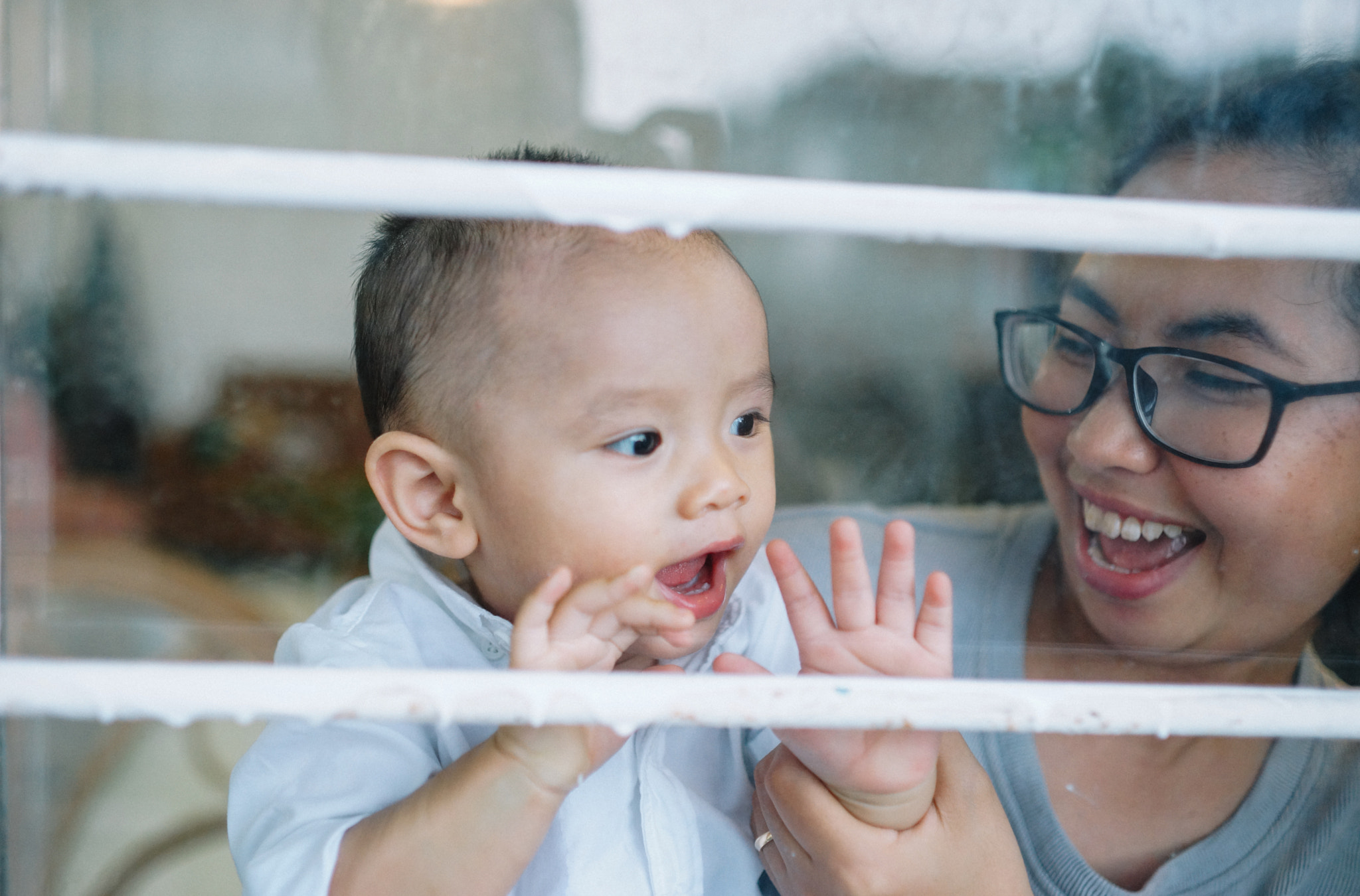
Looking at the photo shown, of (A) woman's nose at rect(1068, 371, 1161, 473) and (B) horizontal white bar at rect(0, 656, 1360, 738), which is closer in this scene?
(B) horizontal white bar at rect(0, 656, 1360, 738)

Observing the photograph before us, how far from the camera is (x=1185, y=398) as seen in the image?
0.68 meters

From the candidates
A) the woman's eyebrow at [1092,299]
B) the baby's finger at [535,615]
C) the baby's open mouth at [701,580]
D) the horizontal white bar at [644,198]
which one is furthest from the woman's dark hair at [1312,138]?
the baby's finger at [535,615]

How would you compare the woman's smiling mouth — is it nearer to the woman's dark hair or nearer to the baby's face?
the woman's dark hair

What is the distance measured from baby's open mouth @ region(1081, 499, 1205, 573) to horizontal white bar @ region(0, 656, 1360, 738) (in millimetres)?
340

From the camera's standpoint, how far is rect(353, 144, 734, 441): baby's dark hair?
0.59m

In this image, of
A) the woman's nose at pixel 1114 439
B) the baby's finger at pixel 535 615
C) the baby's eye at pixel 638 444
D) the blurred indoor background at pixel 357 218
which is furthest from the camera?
the blurred indoor background at pixel 357 218

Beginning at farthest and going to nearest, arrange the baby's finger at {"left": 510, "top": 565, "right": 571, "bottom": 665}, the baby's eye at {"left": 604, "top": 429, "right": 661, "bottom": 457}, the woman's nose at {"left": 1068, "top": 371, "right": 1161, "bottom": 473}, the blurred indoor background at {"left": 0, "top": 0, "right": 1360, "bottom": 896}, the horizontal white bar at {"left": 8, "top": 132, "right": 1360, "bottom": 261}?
the blurred indoor background at {"left": 0, "top": 0, "right": 1360, "bottom": 896}, the woman's nose at {"left": 1068, "top": 371, "right": 1161, "bottom": 473}, the baby's eye at {"left": 604, "top": 429, "right": 661, "bottom": 457}, the baby's finger at {"left": 510, "top": 565, "right": 571, "bottom": 665}, the horizontal white bar at {"left": 8, "top": 132, "right": 1360, "bottom": 261}

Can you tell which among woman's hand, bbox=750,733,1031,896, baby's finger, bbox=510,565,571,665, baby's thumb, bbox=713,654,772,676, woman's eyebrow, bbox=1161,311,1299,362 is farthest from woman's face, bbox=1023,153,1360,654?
baby's finger, bbox=510,565,571,665

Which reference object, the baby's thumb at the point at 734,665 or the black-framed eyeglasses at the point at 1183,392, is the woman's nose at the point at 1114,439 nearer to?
the black-framed eyeglasses at the point at 1183,392

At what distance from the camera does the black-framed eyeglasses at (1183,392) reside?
2.09 ft

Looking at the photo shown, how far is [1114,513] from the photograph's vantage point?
74cm

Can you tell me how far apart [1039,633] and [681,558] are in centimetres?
43

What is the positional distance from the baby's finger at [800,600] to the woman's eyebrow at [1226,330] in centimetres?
37

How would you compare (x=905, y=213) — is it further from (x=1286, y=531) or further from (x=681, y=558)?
(x=1286, y=531)
